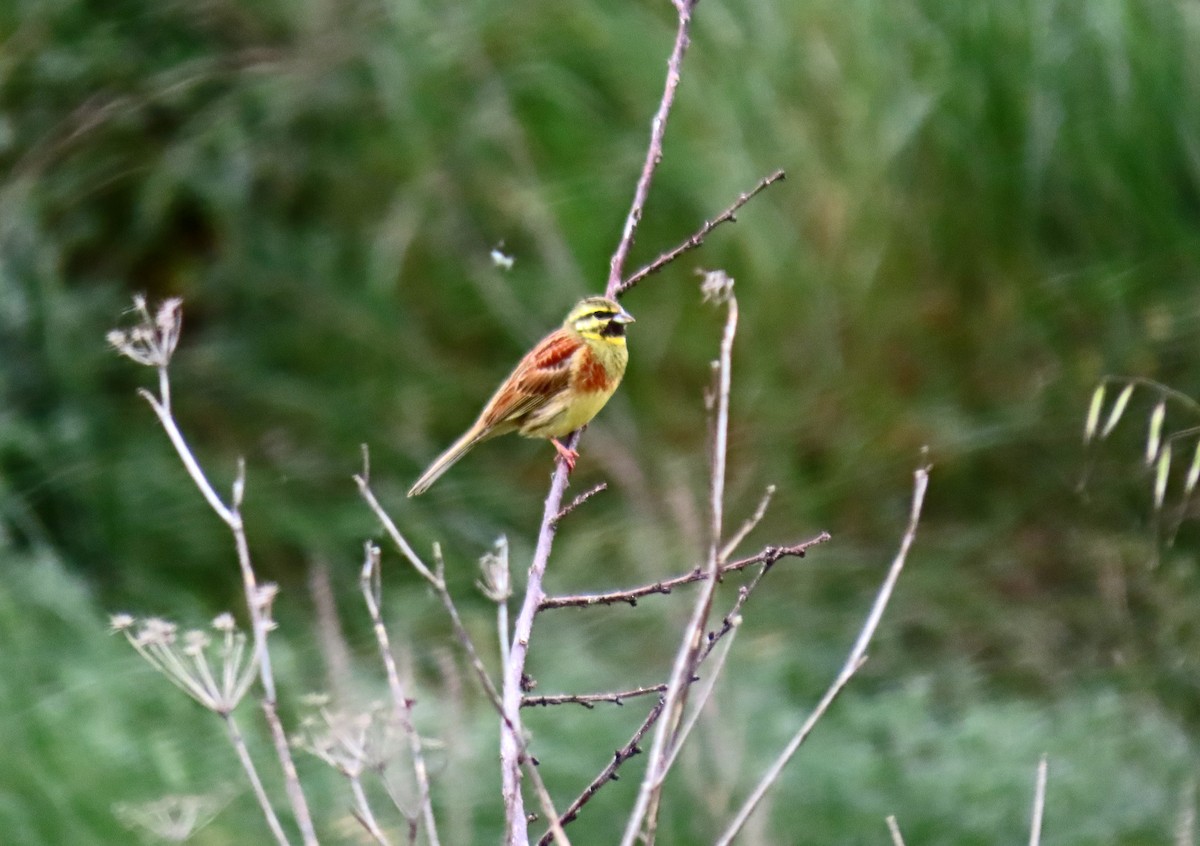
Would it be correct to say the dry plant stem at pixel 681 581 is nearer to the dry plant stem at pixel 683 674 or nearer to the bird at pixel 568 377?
the dry plant stem at pixel 683 674

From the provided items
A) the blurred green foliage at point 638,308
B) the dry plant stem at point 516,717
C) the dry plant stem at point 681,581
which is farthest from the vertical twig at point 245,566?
the blurred green foliage at point 638,308

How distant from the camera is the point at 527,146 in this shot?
5332 mm

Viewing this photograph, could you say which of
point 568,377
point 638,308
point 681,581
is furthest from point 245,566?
point 638,308

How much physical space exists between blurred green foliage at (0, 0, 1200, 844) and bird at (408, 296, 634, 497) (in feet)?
3.40

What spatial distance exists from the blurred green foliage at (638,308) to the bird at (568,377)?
104 cm

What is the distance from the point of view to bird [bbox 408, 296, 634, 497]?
10.8 feet

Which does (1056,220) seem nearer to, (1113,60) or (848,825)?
(1113,60)

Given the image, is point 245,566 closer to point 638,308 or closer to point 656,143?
point 656,143

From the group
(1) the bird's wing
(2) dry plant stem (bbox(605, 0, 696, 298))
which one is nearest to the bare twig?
(2) dry plant stem (bbox(605, 0, 696, 298))

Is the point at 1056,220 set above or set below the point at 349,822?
above

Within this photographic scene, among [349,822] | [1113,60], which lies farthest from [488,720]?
[1113,60]

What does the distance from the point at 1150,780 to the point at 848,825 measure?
0.73m

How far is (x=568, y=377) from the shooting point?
333 cm

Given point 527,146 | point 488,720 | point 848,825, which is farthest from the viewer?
point 527,146
